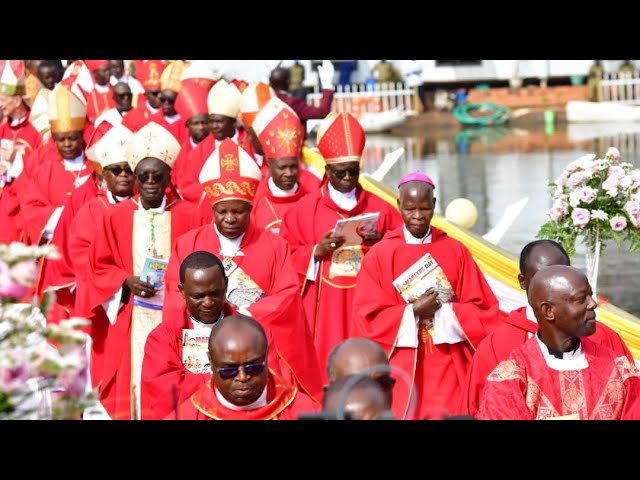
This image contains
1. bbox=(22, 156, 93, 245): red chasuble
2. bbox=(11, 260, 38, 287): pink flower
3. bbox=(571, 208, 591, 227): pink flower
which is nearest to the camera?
bbox=(11, 260, 38, 287): pink flower

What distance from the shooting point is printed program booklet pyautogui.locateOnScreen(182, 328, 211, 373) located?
6.59 meters

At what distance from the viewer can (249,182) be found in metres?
8.43

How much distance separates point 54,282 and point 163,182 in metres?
1.77

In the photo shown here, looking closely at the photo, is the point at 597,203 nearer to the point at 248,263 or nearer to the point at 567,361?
the point at 248,263

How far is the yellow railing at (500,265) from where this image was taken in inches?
355

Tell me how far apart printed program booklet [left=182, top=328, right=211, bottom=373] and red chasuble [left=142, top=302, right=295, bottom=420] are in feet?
0.10

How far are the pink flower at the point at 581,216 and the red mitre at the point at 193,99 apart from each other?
15.8ft

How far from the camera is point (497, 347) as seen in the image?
6.41 meters

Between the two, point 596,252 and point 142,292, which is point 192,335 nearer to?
point 142,292

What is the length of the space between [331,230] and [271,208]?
1.01 m

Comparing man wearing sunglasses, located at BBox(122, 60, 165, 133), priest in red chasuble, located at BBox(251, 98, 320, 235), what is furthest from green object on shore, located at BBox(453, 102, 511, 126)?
priest in red chasuble, located at BBox(251, 98, 320, 235)

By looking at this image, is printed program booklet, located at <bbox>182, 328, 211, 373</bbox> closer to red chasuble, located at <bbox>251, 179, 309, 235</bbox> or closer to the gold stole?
the gold stole

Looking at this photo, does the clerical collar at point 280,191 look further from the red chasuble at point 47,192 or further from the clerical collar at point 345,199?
the red chasuble at point 47,192

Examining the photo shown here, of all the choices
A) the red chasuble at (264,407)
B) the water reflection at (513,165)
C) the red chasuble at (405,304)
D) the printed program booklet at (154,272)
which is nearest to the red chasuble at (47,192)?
the printed program booklet at (154,272)
